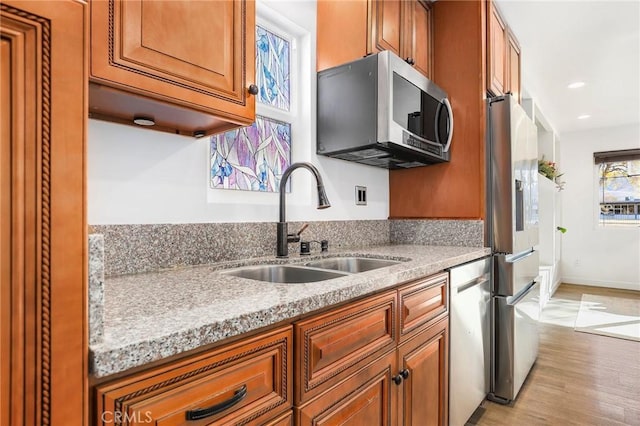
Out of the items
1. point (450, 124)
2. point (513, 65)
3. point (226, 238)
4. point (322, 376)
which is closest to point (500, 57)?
point (513, 65)

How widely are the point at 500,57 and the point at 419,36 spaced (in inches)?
26.0

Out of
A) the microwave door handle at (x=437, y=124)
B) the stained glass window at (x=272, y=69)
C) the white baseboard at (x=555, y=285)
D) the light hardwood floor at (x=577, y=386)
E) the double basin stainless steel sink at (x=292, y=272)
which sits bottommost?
the light hardwood floor at (x=577, y=386)

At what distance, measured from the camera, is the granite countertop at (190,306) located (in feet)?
1.88

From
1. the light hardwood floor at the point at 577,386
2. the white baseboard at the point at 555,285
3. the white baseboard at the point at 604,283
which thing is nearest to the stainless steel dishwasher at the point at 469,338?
the light hardwood floor at the point at 577,386

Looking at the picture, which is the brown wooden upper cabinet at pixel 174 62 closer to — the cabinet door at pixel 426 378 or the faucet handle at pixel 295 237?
the faucet handle at pixel 295 237

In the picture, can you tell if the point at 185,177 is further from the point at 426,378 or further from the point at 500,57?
the point at 500,57

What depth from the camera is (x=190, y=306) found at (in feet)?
2.54

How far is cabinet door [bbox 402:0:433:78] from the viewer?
6.90 feet

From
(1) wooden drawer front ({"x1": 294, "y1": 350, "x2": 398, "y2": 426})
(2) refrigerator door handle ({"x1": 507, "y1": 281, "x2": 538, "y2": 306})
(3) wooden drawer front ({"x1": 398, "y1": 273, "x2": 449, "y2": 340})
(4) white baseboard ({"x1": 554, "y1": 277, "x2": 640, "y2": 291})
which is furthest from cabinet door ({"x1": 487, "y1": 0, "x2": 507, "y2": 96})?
(4) white baseboard ({"x1": 554, "y1": 277, "x2": 640, "y2": 291})

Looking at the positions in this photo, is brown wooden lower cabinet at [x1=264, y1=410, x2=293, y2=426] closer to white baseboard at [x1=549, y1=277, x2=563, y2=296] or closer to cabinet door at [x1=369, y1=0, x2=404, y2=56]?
cabinet door at [x1=369, y1=0, x2=404, y2=56]

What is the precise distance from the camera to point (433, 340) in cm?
151

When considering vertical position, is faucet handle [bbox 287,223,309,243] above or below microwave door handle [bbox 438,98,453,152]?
below

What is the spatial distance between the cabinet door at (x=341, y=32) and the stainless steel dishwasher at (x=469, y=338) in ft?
3.92

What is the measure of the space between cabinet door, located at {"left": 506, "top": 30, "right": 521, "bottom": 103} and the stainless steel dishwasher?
1.41 metres
